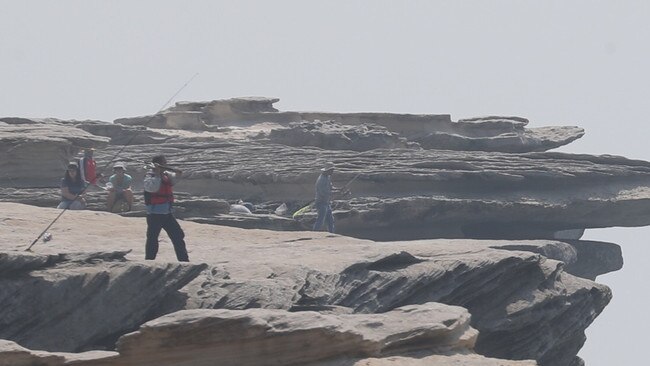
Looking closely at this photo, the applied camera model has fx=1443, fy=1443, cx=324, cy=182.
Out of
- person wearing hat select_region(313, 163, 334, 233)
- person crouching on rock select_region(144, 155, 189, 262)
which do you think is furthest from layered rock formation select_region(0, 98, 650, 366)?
→ person wearing hat select_region(313, 163, 334, 233)

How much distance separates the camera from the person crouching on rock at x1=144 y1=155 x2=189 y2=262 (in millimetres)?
21859

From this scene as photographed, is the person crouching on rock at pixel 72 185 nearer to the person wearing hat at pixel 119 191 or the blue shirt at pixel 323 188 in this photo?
the person wearing hat at pixel 119 191

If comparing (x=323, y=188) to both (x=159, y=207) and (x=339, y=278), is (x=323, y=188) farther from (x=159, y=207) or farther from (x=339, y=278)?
(x=159, y=207)

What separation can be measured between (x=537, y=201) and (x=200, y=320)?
79.9ft

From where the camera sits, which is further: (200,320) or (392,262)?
(392,262)

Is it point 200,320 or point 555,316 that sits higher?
point 200,320

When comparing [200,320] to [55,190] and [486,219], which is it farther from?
[486,219]

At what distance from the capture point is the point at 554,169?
40688 mm

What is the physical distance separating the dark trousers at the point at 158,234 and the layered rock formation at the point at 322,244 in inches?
27.9

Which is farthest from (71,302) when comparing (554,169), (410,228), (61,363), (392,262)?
(554,169)

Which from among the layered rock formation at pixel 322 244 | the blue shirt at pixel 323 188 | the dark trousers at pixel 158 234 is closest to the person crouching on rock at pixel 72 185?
the layered rock formation at pixel 322 244

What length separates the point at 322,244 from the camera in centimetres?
2606

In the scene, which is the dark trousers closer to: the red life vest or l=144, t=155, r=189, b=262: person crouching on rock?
l=144, t=155, r=189, b=262: person crouching on rock

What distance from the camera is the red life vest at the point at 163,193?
21906 millimetres
